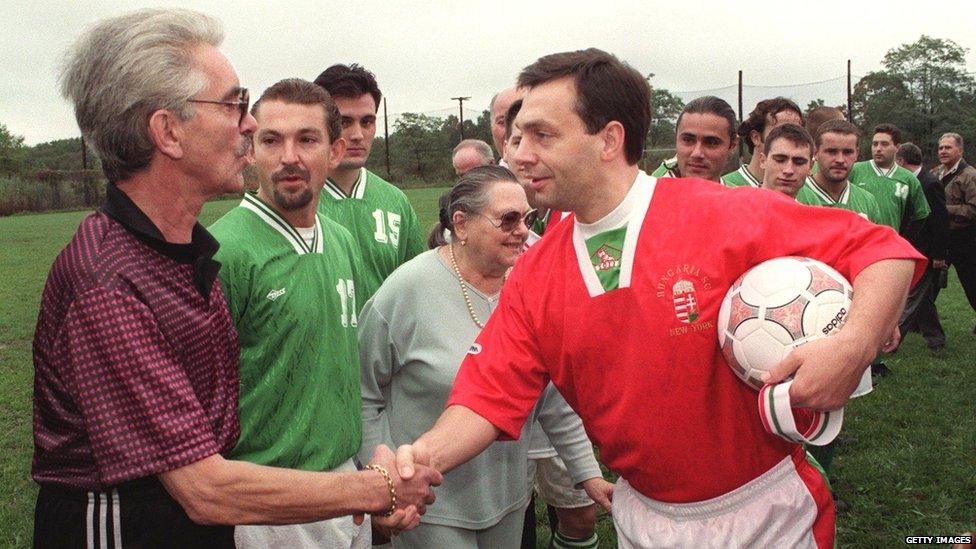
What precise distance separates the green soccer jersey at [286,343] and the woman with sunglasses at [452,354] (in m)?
0.30

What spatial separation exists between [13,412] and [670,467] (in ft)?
27.8

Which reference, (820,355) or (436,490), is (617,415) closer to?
(820,355)

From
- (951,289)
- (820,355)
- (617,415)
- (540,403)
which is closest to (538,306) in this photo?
(617,415)

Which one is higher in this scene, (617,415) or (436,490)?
(617,415)

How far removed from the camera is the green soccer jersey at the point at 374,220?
5.23m

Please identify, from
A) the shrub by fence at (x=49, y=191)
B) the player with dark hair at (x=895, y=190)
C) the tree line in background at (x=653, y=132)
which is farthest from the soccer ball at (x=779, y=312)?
the shrub by fence at (x=49, y=191)

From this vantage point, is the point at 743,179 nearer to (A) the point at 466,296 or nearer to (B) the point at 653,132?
(A) the point at 466,296

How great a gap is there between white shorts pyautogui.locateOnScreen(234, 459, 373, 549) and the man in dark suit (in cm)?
807

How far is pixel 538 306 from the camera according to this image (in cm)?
312

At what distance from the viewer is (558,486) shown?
5.20 meters

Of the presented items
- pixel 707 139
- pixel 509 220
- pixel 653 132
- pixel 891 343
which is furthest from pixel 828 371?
pixel 653 132

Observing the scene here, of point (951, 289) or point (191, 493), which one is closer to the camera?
point (191, 493)

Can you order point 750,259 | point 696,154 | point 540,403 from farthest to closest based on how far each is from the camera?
point 696,154 < point 540,403 < point 750,259

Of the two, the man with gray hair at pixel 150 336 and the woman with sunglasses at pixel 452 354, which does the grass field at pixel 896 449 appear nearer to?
the woman with sunglasses at pixel 452 354
